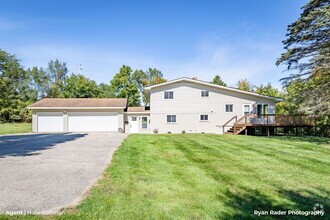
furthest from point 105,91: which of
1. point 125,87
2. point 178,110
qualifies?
point 178,110

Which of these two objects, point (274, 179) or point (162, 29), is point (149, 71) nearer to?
point (162, 29)

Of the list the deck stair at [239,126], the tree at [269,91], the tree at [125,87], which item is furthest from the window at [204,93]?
the tree at [125,87]

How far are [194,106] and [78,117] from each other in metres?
12.3

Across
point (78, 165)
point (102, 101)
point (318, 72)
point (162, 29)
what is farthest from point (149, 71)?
point (78, 165)

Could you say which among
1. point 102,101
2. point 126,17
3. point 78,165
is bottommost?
point 78,165

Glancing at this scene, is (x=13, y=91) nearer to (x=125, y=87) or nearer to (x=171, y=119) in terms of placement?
(x=125, y=87)

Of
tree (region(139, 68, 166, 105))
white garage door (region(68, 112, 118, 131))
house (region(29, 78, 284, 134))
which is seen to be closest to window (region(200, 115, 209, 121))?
house (region(29, 78, 284, 134))

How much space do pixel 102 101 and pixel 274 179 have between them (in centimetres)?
2239

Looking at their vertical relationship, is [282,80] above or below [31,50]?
below

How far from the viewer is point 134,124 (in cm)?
2358

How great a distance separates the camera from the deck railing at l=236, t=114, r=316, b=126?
18797 millimetres

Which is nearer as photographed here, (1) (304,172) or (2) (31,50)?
(1) (304,172)

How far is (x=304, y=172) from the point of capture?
5.78 meters

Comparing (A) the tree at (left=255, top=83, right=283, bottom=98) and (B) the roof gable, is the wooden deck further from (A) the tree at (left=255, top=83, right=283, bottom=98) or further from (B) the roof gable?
(A) the tree at (left=255, top=83, right=283, bottom=98)
